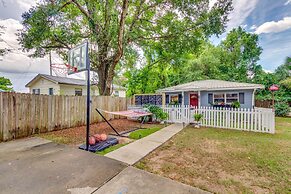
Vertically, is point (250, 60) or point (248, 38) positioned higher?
point (248, 38)

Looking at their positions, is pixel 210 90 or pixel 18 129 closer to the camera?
pixel 18 129

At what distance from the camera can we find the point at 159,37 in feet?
33.2

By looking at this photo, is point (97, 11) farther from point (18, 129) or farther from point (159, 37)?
point (18, 129)

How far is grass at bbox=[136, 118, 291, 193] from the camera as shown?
2.36 meters

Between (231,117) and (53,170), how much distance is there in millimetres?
7277

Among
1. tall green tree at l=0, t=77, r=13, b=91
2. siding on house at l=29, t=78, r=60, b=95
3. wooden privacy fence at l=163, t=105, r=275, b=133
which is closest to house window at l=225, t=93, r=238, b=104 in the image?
wooden privacy fence at l=163, t=105, r=275, b=133

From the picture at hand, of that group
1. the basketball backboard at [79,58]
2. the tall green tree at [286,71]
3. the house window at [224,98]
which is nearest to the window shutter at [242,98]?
the house window at [224,98]

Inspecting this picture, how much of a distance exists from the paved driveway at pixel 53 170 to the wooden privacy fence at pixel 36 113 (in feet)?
4.41

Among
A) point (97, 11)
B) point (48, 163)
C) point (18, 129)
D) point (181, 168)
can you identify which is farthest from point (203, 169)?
point (97, 11)

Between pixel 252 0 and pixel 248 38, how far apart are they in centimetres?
1691

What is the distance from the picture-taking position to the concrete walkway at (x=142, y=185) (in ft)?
6.79

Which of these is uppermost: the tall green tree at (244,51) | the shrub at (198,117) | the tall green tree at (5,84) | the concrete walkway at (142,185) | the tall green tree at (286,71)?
the tall green tree at (244,51)

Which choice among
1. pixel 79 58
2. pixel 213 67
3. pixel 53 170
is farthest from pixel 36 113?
pixel 213 67

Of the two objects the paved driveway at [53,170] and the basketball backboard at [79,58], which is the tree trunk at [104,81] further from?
the paved driveway at [53,170]
